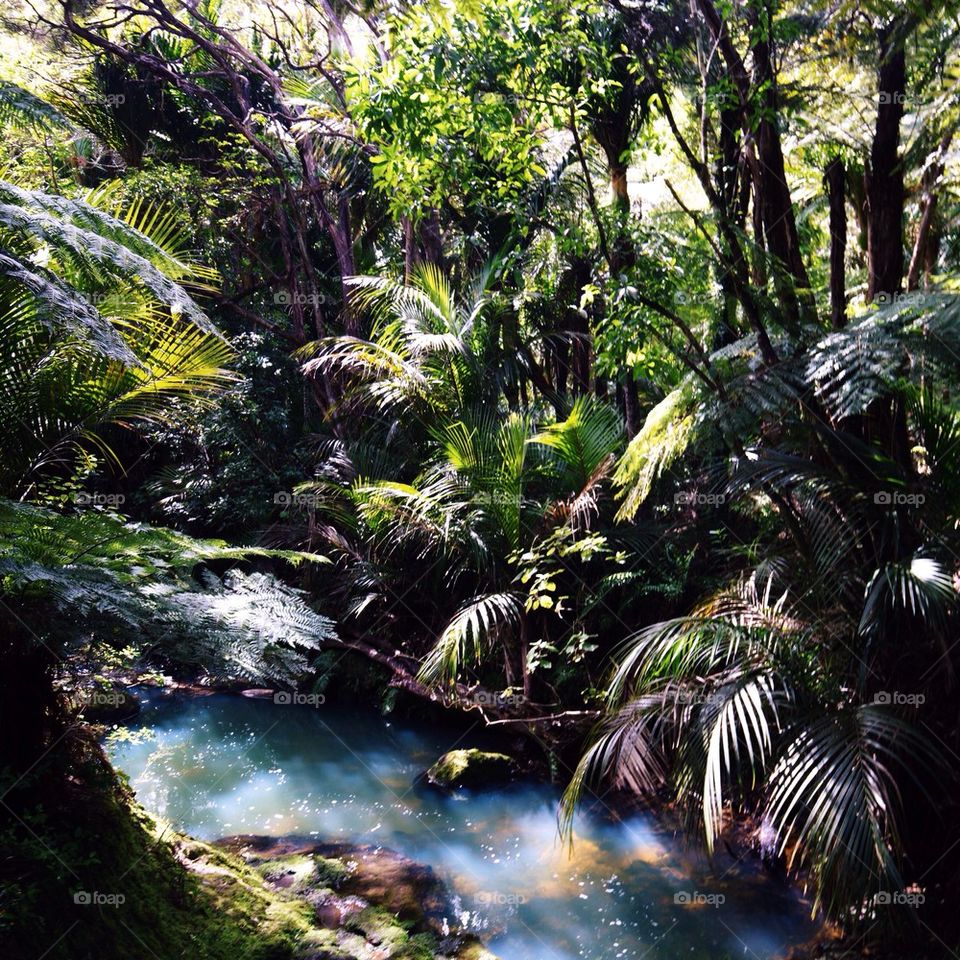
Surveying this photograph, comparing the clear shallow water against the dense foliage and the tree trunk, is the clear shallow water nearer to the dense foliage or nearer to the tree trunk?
the dense foliage

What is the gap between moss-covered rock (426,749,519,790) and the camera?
5.66m

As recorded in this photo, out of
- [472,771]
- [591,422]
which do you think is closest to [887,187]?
[591,422]

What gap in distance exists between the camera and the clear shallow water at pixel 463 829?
3984mm

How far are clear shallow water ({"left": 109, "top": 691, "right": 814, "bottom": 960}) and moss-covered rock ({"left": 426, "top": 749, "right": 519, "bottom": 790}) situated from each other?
0.11 metres

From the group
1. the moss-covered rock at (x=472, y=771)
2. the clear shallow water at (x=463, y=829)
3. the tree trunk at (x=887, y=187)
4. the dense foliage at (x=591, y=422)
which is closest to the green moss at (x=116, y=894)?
the dense foliage at (x=591, y=422)

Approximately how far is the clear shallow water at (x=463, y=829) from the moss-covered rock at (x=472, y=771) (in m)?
0.11

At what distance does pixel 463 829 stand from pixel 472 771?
0.55 meters

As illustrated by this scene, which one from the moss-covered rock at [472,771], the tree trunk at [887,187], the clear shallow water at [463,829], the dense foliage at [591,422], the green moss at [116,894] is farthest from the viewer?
the moss-covered rock at [472,771]

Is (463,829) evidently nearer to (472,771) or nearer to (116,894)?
(472,771)

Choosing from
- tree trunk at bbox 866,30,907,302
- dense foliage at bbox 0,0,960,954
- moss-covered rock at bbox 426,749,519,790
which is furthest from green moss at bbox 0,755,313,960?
tree trunk at bbox 866,30,907,302

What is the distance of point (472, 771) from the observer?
5.68m

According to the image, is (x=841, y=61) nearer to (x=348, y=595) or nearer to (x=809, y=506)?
(x=809, y=506)

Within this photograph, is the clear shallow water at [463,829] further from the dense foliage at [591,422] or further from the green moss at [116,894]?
the green moss at [116,894]

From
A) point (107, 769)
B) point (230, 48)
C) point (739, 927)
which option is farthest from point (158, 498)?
point (739, 927)
